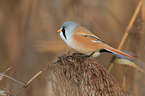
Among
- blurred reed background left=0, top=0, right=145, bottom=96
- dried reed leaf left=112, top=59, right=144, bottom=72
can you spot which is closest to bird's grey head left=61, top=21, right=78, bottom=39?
blurred reed background left=0, top=0, right=145, bottom=96

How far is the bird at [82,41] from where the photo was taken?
1.99 m

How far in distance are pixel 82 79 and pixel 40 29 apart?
1.69 metres

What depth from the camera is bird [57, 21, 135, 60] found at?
1.99 metres

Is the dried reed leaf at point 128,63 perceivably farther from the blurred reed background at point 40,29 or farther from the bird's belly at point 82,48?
the blurred reed background at point 40,29

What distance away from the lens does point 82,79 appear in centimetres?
150

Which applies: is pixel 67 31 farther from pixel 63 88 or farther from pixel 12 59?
pixel 12 59

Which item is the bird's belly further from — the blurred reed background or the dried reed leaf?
the blurred reed background

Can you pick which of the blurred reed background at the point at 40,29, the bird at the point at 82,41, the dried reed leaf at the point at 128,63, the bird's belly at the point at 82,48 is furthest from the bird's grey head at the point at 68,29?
the dried reed leaf at the point at 128,63

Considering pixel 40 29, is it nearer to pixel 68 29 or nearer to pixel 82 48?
pixel 68 29

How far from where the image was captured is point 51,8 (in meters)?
2.99

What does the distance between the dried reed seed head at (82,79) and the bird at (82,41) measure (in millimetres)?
403

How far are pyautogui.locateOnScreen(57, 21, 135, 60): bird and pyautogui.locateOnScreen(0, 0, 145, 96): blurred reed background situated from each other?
444 millimetres

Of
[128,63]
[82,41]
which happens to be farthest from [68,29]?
[128,63]

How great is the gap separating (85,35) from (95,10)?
1.03 meters
